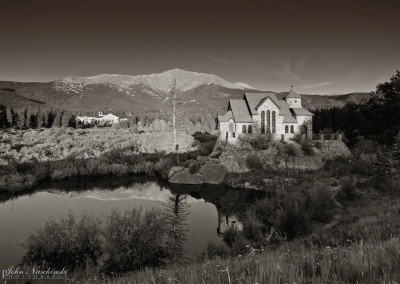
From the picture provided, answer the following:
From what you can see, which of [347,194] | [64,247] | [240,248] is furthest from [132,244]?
[347,194]

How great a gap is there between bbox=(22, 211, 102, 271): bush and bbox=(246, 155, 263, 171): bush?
2133cm

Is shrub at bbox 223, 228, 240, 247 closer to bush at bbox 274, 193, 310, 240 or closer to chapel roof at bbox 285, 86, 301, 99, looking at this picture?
bush at bbox 274, 193, 310, 240

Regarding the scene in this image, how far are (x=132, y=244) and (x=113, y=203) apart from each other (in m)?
11.5

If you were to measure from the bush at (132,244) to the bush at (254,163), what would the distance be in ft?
64.1

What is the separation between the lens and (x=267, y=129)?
35250 millimetres

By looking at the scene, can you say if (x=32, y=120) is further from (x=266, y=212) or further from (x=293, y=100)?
(x=266, y=212)

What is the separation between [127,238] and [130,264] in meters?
0.98

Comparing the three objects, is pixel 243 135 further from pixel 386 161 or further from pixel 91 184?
pixel 91 184

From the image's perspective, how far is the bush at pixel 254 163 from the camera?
28.9m

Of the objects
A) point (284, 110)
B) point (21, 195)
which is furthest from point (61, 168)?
point (284, 110)

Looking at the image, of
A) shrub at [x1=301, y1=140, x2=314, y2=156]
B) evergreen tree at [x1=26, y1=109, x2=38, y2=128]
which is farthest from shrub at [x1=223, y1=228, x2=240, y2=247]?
evergreen tree at [x1=26, y1=109, x2=38, y2=128]

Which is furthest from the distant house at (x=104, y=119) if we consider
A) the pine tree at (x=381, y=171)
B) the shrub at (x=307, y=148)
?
the pine tree at (x=381, y=171)

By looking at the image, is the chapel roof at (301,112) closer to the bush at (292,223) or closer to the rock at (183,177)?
the rock at (183,177)

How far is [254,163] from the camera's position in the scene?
95.3ft
